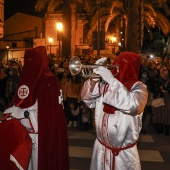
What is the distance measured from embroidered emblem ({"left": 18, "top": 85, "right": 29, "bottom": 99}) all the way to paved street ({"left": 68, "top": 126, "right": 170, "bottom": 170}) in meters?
3.03

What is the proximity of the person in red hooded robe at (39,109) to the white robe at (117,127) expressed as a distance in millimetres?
483

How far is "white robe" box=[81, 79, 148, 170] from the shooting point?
3.75 m

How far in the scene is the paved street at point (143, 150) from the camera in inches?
285

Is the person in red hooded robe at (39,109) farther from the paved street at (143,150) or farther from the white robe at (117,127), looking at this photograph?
the paved street at (143,150)

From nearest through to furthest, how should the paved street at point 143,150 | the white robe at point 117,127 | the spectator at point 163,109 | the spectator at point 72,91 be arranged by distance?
the white robe at point 117,127, the paved street at point 143,150, the spectator at point 163,109, the spectator at point 72,91

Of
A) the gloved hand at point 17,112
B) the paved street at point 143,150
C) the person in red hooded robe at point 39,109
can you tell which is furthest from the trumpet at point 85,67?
the paved street at point 143,150

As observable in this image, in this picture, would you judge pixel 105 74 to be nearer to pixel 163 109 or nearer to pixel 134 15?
pixel 163 109

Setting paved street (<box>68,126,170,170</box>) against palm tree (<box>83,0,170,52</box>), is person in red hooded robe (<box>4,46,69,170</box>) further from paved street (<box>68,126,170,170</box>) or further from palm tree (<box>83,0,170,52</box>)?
palm tree (<box>83,0,170,52</box>)

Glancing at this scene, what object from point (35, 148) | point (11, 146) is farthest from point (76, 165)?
point (11, 146)

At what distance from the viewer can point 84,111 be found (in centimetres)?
1072

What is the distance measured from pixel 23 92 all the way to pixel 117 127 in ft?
3.94

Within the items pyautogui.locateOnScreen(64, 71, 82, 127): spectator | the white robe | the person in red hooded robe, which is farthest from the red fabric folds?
pyautogui.locateOnScreen(64, 71, 82, 127): spectator

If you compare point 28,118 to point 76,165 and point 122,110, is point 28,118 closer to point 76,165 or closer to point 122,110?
point 122,110

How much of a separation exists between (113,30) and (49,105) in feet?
108
